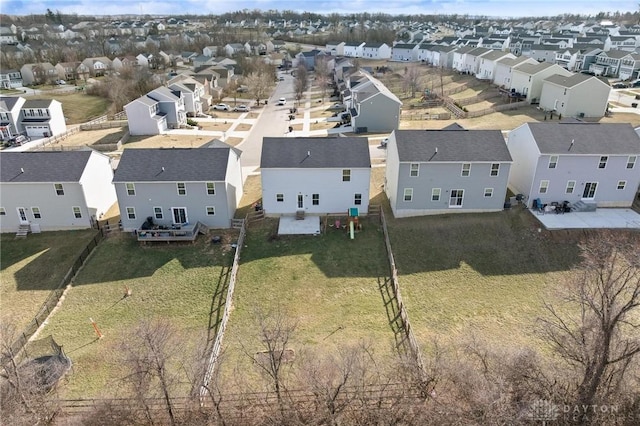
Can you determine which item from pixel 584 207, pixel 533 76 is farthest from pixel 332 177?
pixel 533 76

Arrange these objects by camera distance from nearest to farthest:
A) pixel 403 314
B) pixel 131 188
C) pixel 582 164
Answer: pixel 403 314, pixel 131 188, pixel 582 164

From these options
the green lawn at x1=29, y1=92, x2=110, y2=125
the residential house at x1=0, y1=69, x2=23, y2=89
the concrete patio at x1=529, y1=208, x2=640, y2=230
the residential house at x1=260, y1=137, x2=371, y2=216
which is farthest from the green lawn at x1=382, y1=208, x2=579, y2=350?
the residential house at x1=0, y1=69, x2=23, y2=89

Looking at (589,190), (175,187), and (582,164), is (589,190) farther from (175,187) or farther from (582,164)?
(175,187)

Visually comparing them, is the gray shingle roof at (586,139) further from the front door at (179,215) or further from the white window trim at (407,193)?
the front door at (179,215)

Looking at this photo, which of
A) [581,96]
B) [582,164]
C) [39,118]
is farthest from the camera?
[39,118]

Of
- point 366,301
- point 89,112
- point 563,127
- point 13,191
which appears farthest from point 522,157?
point 89,112

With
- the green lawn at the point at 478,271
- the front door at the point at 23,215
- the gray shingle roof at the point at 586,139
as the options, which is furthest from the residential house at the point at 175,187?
the gray shingle roof at the point at 586,139

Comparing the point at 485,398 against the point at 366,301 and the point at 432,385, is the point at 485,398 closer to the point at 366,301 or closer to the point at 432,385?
the point at 432,385
